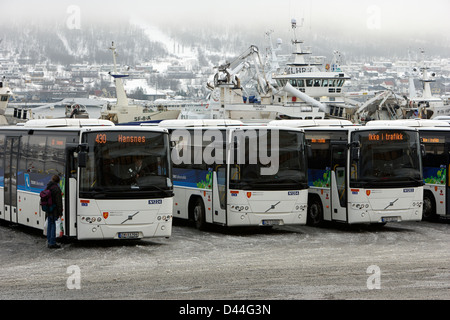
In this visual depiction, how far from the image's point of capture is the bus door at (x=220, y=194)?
71.2ft

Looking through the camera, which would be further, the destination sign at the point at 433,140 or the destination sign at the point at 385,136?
the destination sign at the point at 433,140

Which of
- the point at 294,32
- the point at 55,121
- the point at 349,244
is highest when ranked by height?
the point at 294,32

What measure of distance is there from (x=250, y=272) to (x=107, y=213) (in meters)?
4.75

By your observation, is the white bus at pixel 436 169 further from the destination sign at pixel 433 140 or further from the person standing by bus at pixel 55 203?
the person standing by bus at pixel 55 203

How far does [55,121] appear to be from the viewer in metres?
21.0

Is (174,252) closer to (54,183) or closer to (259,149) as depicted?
(54,183)

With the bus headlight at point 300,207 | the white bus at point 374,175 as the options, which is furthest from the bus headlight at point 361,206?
the bus headlight at point 300,207

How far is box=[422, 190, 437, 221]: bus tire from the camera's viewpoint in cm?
2544

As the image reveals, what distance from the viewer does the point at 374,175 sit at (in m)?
22.2

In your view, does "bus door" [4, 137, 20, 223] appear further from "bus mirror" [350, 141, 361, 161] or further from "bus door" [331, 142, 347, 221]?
"bus mirror" [350, 141, 361, 161]

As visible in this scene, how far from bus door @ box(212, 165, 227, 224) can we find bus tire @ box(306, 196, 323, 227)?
122 inches

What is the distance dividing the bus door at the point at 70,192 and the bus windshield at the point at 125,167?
219 mm

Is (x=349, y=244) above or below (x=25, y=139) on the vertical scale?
below
